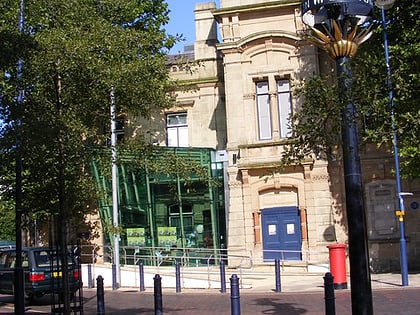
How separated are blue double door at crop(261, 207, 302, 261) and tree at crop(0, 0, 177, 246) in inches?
656

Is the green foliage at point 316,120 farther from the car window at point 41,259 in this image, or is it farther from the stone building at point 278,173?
the stone building at point 278,173

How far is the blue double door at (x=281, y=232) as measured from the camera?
27.4m

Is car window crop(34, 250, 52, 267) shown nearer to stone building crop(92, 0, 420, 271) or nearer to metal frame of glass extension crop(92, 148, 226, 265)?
stone building crop(92, 0, 420, 271)

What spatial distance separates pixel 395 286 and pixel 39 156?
13015mm

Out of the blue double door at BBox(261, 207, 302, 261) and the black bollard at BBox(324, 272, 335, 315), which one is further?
the blue double door at BBox(261, 207, 302, 261)

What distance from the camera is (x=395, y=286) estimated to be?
19422 mm

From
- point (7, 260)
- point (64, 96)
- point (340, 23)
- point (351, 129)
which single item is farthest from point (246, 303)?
point (340, 23)

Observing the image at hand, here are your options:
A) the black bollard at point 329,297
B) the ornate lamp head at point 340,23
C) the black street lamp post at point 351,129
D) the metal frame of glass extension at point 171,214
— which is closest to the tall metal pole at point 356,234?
the black street lamp post at point 351,129

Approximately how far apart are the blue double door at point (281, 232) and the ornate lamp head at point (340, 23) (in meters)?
18.5

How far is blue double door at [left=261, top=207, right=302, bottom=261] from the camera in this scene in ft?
89.8

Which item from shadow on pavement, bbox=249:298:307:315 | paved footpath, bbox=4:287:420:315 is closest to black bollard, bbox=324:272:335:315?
paved footpath, bbox=4:287:420:315

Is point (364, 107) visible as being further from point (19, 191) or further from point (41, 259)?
point (41, 259)

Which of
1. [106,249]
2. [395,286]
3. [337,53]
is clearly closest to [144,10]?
[106,249]

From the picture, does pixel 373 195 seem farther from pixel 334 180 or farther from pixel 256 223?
pixel 256 223
